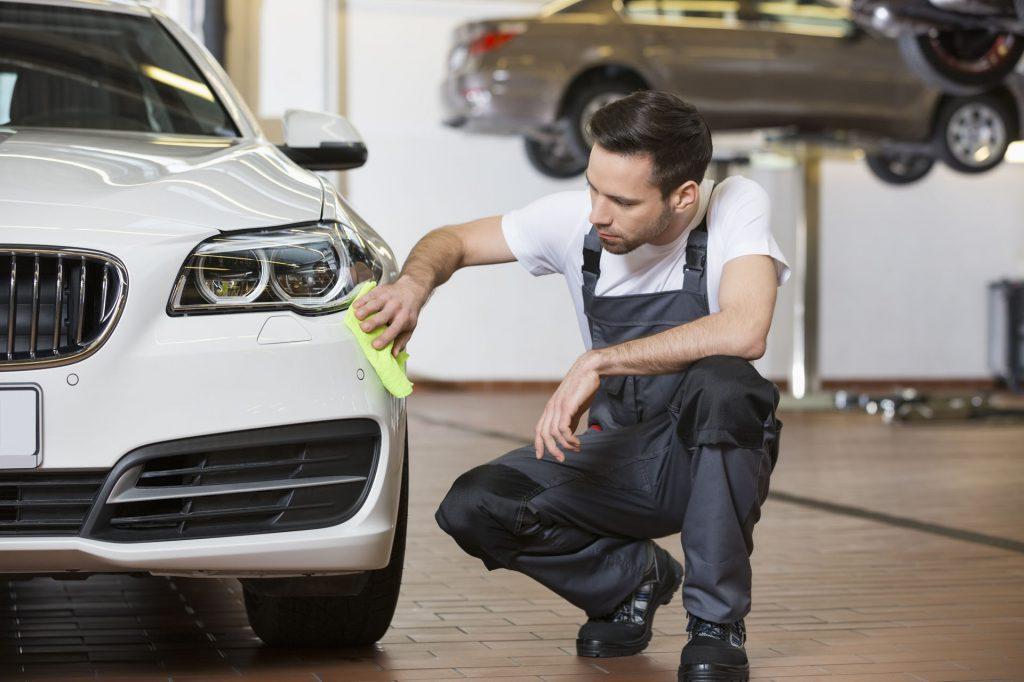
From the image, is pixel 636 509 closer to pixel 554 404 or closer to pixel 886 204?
pixel 554 404

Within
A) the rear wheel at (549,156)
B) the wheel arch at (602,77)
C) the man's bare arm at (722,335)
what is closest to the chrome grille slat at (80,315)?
the man's bare arm at (722,335)

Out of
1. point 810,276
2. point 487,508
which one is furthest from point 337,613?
point 810,276

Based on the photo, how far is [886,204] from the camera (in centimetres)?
1466

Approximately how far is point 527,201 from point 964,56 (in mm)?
6762

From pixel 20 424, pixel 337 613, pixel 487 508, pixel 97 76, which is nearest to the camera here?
pixel 20 424

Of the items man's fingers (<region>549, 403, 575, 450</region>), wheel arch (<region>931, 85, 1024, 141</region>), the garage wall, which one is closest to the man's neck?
man's fingers (<region>549, 403, 575, 450</region>)

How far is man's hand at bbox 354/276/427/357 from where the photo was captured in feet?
7.72

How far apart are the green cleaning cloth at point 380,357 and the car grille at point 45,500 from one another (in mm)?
464

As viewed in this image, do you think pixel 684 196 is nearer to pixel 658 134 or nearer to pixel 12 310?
pixel 658 134

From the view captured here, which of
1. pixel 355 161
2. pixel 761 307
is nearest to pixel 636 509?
pixel 761 307

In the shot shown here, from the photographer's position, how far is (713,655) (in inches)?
97.2

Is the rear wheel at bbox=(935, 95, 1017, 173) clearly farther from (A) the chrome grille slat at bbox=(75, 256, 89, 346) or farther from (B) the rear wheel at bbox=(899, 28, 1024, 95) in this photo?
(A) the chrome grille slat at bbox=(75, 256, 89, 346)

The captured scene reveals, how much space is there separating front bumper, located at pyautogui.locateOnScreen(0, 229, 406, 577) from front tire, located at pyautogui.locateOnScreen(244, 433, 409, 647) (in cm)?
33

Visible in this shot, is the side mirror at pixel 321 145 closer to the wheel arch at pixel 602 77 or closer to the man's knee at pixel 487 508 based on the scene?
the man's knee at pixel 487 508
